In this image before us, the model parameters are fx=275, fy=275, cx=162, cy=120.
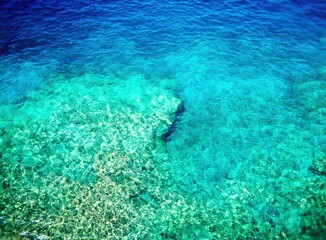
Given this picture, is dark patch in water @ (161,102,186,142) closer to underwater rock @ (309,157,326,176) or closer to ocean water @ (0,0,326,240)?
ocean water @ (0,0,326,240)

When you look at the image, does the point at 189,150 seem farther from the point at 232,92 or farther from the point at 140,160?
the point at 232,92

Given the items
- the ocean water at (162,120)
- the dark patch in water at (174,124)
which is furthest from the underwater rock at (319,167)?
the dark patch in water at (174,124)

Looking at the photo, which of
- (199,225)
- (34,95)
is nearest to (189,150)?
(199,225)

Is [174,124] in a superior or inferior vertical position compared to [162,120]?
inferior

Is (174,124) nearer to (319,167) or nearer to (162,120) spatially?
(162,120)

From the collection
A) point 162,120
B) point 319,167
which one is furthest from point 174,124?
point 319,167

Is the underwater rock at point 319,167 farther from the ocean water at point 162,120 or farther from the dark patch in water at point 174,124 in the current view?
the dark patch in water at point 174,124

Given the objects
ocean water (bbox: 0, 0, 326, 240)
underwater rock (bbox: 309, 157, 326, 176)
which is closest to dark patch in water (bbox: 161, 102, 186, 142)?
ocean water (bbox: 0, 0, 326, 240)
